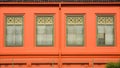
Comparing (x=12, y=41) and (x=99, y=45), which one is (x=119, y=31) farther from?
(x=12, y=41)

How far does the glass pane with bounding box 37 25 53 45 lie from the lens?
3341cm

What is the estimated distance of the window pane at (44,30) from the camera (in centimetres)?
3344

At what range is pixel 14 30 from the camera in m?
33.6

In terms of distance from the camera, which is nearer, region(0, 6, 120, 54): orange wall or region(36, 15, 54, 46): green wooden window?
region(0, 6, 120, 54): orange wall

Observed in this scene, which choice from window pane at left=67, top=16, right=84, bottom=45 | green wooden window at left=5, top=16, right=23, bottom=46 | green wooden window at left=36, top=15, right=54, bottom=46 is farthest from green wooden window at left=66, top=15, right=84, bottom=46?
green wooden window at left=5, top=16, right=23, bottom=46

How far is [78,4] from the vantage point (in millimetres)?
33344

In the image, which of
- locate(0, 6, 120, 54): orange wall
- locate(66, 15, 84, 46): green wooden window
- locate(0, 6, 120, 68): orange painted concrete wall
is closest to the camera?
locate(0, 6, 120, 68): orange painted concrete wall

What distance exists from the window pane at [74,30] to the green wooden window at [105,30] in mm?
1155

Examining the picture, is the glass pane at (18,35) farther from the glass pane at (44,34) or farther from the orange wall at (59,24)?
the glass pane at (44,34)

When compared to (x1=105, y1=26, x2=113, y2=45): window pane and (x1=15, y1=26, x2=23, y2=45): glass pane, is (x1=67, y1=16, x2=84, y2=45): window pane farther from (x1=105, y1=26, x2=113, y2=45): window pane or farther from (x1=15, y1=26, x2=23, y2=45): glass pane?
(x1=15, y1=26, x2=23, y2=45): glass pane

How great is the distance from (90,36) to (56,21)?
240 centimetres

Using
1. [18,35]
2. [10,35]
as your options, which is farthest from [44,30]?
[10,35]

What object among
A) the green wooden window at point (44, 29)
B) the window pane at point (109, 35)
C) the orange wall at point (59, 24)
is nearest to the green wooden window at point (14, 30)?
the orange wall at point (59, 24)

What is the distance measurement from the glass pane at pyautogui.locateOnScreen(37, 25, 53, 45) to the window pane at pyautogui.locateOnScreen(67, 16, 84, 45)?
1164 millimetres
